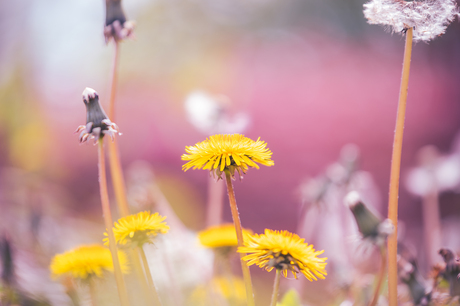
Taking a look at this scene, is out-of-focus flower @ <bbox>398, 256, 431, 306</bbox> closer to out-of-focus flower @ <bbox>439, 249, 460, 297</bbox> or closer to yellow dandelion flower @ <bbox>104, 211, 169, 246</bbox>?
out-of-focus flower @ <bbox>439, 249, 460, 297</bbox>

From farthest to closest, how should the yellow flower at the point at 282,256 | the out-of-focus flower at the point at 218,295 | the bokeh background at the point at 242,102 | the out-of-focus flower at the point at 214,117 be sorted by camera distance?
the bokeh background at the point at 242,102
the out-of-focus flower at the point at 214,117
the out-of-focus flower at the point at 218,295
the yellow flower at the point at 282,256

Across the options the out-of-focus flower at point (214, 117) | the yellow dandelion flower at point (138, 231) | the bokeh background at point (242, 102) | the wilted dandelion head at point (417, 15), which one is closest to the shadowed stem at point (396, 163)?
the wilted dandelion head at point (417, 15)

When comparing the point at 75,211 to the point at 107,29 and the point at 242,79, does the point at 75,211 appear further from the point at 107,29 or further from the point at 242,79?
the point at 107,29

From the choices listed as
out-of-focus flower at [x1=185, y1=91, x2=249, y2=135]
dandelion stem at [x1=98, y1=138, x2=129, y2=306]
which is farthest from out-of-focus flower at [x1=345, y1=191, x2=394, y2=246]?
out-of-focus flower at [x1=185, y1=91, x2=249, y2=135]

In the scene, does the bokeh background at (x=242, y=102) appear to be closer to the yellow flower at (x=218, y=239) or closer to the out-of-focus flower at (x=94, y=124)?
the yellow flower at (x=218, y=239)

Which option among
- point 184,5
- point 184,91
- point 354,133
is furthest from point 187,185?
point 184,5

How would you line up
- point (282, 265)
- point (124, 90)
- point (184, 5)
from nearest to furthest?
point (282, 265), point (124, 90), point (184, 5)
